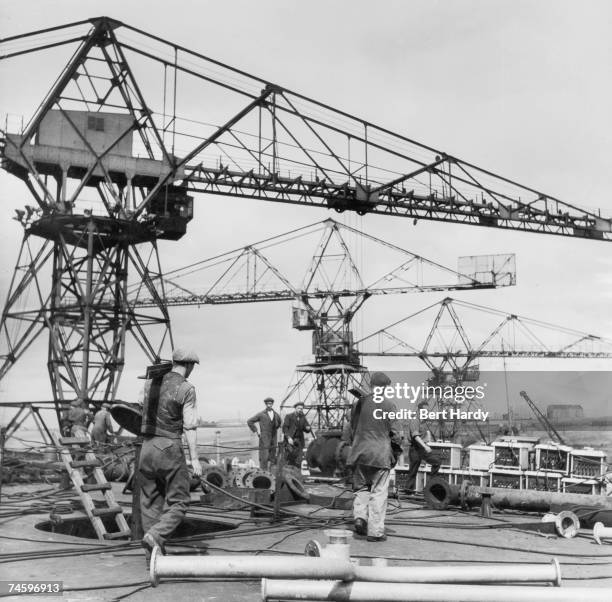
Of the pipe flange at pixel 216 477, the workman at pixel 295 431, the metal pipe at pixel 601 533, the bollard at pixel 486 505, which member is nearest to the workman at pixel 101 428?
the workman at pixel 295 431

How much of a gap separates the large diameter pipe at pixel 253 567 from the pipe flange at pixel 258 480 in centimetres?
763

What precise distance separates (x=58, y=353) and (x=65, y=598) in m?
20.6

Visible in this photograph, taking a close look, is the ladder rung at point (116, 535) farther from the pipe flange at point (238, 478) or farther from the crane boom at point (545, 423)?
the crane boom at point (545, 423)

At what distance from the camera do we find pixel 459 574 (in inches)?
223

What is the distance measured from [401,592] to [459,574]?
0.62 m

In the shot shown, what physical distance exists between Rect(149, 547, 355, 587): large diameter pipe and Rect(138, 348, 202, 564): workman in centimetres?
174

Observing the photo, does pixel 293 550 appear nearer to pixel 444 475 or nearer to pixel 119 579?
pixel 119 579

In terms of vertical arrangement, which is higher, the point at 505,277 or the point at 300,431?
the point at 505,277

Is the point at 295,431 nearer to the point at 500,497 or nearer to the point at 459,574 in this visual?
the point at 500,497

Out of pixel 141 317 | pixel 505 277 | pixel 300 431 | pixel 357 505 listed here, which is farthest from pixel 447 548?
pixel 505 277

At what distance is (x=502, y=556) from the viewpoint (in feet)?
26.8

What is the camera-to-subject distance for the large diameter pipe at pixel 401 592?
5.18m

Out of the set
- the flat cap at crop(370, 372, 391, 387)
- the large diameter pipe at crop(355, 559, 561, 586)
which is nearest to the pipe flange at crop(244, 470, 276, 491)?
the flat cap at crop(370, 372, 391, 387)

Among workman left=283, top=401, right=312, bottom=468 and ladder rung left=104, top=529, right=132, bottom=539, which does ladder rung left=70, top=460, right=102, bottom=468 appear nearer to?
ladder rung left=104, top=529, right=132, bottom=539
